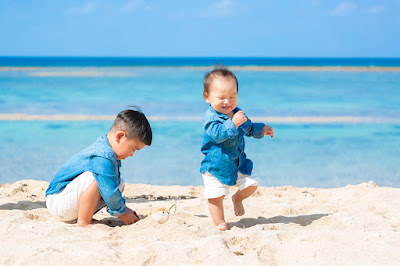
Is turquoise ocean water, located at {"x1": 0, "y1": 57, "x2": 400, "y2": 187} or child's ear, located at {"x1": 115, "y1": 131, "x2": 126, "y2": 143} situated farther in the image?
turquoise ocean water, located at {"x1": 0, "y1": 57, "x2": 400, "y2": 187}

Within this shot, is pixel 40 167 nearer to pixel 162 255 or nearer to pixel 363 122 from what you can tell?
pixel 162 255

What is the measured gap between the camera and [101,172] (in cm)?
310

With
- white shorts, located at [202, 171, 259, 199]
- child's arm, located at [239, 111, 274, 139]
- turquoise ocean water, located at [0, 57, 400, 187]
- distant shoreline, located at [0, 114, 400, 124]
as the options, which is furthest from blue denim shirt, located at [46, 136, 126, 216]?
distant shoreline, located at [0, 114, 400, 124]

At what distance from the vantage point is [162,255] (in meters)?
2.37

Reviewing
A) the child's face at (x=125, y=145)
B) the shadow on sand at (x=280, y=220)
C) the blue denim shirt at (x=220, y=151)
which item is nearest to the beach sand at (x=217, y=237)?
the shadow on sand at (x=280, y=220)

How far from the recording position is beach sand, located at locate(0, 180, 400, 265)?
238cm

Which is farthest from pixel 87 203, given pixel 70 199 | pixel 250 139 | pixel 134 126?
pixel 250 139

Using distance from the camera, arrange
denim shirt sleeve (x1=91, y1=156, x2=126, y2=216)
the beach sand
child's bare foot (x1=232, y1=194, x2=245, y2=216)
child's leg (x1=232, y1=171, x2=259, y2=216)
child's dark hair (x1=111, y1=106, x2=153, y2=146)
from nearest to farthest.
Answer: the beach sand → denim shirt sleeve (x1=91, y1=156, x2=126, y2=216) → child's dark hair (x1=111, y1=106, x2=153, y2=146) → child's leg (x1=232, y1=171, x2=259, y2=216) → child's bare foot (x1=232, y1=194, x2=245, y2=216)

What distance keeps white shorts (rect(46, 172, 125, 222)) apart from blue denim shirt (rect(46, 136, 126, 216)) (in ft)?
0.15

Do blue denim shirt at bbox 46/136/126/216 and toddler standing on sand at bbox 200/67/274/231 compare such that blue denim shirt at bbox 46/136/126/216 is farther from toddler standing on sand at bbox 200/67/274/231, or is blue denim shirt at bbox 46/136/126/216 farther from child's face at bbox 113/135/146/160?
toddler standing on sand at bbox 200/67/274/231

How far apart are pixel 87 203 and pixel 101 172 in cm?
24

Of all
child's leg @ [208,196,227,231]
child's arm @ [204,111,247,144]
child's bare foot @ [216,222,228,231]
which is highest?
child's arm @ [204,111,247,144]

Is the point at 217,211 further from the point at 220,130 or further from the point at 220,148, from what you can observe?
the point at 220,130

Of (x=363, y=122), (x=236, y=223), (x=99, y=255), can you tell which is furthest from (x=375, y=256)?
(x=363, y=122)
